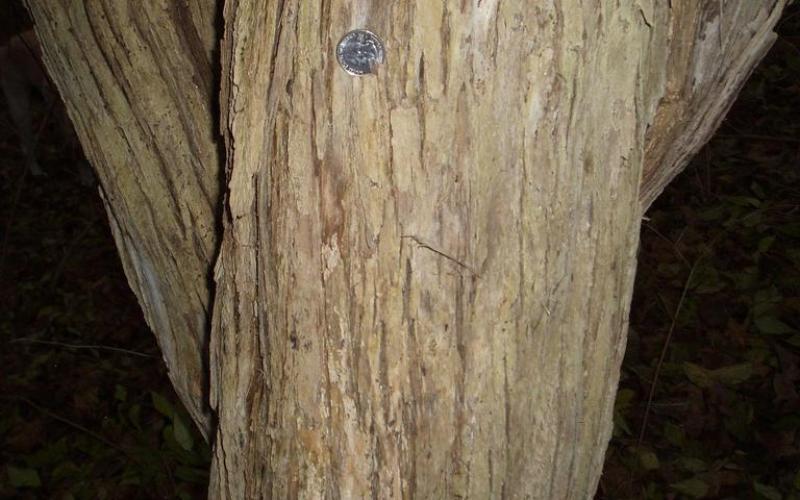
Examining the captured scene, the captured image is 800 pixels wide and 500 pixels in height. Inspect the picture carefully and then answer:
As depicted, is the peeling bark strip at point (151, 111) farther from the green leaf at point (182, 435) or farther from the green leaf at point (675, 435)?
the green leaf at point (675, 435)

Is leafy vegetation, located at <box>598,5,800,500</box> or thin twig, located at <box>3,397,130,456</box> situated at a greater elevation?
leafy vegetation, located at <box>598,5,800,500</box>

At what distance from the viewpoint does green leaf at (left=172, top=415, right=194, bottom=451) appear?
3449mm

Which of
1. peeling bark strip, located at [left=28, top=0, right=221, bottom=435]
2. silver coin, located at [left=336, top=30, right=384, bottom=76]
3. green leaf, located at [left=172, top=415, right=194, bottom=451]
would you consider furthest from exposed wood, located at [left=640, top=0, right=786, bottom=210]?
green leaf, located at [left=172, top=415, right=194, bottom=451]

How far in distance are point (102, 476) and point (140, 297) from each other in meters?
2.70

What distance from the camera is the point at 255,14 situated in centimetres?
94

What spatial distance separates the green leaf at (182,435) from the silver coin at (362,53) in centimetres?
303

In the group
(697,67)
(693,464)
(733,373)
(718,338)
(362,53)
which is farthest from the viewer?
(718,338)

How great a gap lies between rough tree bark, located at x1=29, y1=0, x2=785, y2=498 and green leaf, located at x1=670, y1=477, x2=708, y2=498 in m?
2.22

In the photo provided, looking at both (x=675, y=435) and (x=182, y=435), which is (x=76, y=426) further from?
(x=675, y=435)

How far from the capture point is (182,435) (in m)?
3.46

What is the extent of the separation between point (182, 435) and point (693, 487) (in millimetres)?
2434

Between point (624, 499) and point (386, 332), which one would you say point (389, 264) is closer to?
point (386, 332)

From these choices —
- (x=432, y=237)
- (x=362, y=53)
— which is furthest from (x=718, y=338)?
(x=362, y=53)

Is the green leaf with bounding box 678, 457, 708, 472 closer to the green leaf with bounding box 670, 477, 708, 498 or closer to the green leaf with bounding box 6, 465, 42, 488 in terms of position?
the green leaf with bounding box 670, 477, 708, 498
